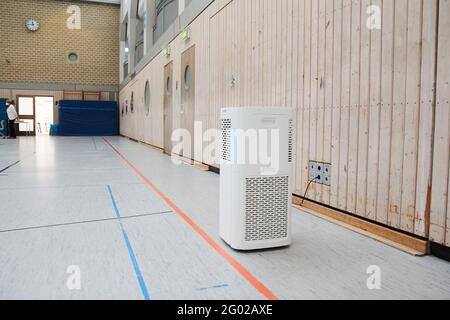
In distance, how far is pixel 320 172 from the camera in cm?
385

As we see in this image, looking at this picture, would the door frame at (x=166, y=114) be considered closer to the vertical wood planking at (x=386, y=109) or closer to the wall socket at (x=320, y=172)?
the wall socket at (x=320, y=172)

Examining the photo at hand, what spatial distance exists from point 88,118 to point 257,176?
2044cm

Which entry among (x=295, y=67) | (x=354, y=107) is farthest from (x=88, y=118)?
(x=354, y=107)

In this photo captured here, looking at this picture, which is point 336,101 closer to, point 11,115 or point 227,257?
point 227,257

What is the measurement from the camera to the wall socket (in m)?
3.72

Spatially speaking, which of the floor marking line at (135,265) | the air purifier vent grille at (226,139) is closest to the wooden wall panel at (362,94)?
the air purifier vent grille at (226,139)

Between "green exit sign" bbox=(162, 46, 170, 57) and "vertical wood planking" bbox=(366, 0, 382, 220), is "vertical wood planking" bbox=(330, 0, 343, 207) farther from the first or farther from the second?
"green exit sign" bbox=(162, 46, 170, 57)

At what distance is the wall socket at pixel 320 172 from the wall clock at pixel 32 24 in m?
21.0

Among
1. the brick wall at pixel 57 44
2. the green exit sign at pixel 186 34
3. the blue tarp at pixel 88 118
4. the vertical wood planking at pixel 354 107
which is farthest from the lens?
the blue tarp at pixel 88 118

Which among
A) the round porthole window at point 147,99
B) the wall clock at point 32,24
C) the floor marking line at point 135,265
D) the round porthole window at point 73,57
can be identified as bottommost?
the floor marking line at point 135,265

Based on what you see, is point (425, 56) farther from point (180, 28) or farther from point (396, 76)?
point (180, 28)

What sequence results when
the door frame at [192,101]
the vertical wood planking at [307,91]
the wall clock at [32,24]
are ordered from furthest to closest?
the wall clock at [32,24] → the door frame at [192,101] → the vertical wood planking at [307,91]

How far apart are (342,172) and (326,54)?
1135mm

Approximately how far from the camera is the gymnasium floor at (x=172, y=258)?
2049 mm
